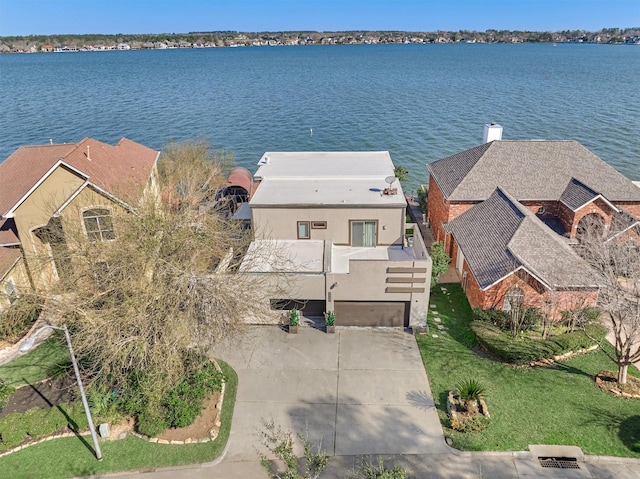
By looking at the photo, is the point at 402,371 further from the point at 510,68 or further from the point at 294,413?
the point at 510,68

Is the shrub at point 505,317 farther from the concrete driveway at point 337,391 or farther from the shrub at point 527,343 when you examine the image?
the concrete driveway at point 337,391

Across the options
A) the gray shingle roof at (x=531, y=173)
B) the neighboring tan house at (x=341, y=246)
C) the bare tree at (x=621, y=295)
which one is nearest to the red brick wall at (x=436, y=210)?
the gray shingle roof at (x=531, y=173)

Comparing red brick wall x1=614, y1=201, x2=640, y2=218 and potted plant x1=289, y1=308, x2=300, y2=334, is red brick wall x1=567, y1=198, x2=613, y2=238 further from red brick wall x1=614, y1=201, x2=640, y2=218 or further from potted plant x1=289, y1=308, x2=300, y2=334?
potted plant x1=289, y1=308, x2=300, y2=334

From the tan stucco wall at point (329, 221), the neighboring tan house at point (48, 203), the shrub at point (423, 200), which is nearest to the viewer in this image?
the neighboring tan house at point (48, 203)

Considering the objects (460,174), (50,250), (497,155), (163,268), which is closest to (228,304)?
(163,268)

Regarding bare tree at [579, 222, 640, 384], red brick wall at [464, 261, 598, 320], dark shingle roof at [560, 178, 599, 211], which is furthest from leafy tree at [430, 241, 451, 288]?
dark shingle roof at [560, 178, 599, 211]

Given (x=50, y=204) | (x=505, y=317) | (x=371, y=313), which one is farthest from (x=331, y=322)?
(x=50, y=204)

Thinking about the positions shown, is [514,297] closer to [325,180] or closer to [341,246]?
[341,246]
